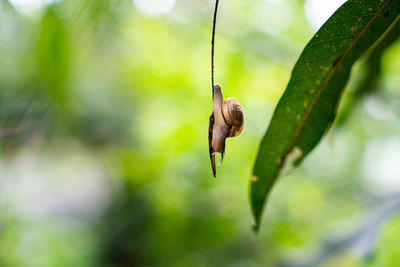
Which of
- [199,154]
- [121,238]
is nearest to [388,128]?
[199,154]

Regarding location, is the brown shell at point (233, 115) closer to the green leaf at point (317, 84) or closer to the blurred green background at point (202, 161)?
the green leaf at point (317, 84)

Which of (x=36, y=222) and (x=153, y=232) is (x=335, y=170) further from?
(x=36, y=222)

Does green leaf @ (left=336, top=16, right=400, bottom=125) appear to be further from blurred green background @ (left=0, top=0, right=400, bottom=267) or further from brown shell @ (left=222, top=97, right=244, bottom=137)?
brown shell @ (left=222, top=97, right=244, bottom=137)

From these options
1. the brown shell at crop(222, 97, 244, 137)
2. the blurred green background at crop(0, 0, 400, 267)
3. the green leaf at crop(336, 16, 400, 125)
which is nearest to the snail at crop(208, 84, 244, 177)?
the brown shell at crop(222, 97, 244, 137)

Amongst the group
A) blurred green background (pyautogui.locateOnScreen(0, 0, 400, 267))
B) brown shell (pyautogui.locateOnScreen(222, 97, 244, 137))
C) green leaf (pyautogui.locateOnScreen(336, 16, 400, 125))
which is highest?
brown shell (pyautogui.locateOnScreen(222, 97, 244, 137))

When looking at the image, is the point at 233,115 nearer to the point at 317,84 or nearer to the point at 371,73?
the point at 317,84

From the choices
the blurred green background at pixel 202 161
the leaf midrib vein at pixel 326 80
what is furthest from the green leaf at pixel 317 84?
the blurred green background at pixel 202 161

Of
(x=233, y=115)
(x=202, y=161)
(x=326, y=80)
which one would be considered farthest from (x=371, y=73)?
(x=202, y=161)
